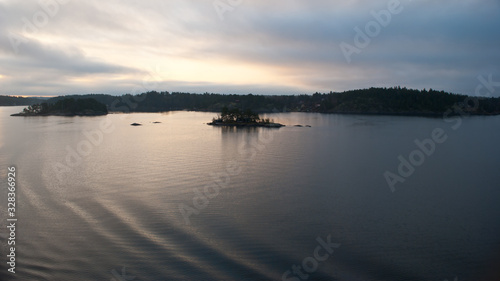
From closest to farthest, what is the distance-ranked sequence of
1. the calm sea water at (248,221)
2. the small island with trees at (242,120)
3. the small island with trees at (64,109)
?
1. the calm sea water at (248,221)
2. the small island with trees at (242,120)
3. the small island with trees at (64,109)

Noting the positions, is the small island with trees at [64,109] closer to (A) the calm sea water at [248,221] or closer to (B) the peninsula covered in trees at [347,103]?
(B) the peninsula covered in trees at [347,103]

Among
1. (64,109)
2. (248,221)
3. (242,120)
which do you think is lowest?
(248,221)

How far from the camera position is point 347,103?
87.1 m

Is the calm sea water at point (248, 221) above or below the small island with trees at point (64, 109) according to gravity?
below

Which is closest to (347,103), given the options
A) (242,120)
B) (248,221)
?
(242,120)

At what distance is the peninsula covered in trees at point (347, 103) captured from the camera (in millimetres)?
77188

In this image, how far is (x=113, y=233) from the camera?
685 centimetres

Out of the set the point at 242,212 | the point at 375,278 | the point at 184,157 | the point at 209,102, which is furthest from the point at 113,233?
the point at 209,102

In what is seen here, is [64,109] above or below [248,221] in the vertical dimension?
above

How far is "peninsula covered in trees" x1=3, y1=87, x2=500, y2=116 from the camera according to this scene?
7719 centimetres

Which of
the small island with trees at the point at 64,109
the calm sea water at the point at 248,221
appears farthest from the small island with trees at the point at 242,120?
the small island with trees at the point at 64,109

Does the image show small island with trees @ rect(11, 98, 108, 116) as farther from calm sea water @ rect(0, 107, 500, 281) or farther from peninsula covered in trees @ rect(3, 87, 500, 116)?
calm sea water @ rect(0, 107, 500, 281)

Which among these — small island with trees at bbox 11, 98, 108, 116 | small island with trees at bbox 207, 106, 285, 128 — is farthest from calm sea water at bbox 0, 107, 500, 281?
small island with trees at bbox 11, 98, 108, 116

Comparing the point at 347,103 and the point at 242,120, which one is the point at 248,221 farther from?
the point at 347,103
